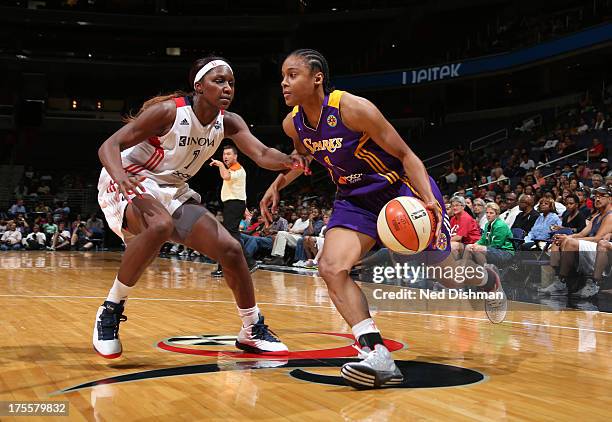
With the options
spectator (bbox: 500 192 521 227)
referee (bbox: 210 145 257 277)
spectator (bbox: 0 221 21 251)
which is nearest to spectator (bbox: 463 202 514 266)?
spectator (bbox: 500 192 521 227)

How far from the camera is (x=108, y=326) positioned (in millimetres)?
4156

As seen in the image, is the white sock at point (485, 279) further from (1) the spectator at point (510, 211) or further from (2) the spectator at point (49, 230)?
(2) the spectator at point (49, 230)

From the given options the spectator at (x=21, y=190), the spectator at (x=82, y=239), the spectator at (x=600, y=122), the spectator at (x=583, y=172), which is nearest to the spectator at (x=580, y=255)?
the spectator at (x=583, y=172)

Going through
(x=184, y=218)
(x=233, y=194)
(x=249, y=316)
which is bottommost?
(x=249, y=316)

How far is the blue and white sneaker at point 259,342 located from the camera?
4352 mm

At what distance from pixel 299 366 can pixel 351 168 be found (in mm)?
1187

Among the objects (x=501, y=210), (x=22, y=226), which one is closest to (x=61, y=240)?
(x=22, y=226)

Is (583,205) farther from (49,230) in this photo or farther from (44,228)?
(44,228)

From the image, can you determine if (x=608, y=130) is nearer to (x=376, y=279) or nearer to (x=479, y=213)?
(x=479, y=213)

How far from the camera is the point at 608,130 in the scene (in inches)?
609

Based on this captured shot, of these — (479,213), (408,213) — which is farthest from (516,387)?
(479,213)

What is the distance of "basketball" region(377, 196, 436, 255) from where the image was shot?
145 inches

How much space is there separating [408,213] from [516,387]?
1035 millimetres

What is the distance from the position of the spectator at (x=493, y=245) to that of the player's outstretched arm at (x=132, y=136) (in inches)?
185
